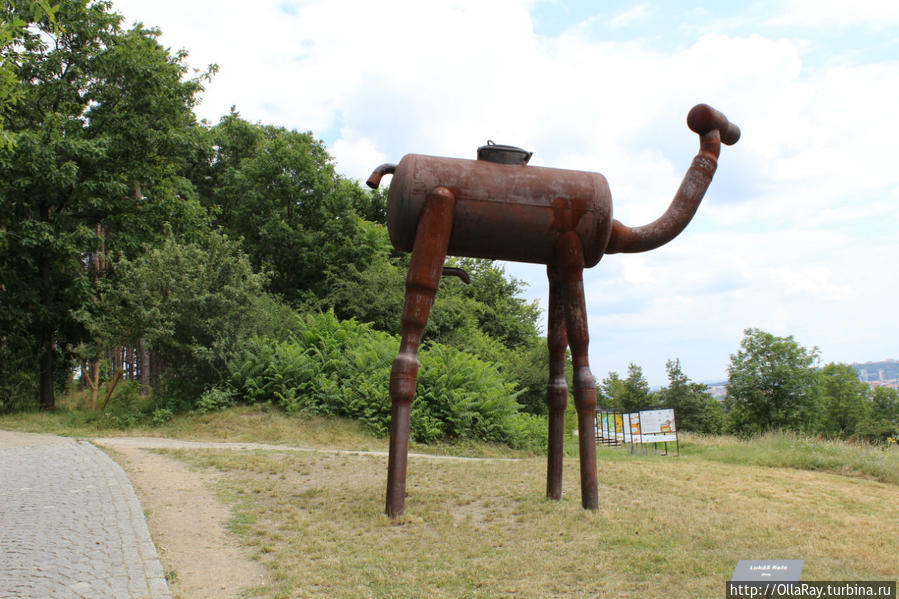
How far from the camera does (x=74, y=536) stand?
18.6ft

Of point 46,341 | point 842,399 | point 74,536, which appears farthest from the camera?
point 842,399

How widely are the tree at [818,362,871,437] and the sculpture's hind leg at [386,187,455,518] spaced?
4480 centimetres

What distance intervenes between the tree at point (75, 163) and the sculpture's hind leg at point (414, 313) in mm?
15511

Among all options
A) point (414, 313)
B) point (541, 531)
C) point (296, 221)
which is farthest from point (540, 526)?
point (296, 221)

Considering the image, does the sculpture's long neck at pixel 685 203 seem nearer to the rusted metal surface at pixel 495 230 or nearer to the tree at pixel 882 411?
the rusted metal surface at pixel 495 230


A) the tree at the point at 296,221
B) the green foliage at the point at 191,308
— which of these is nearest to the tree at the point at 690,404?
the tree at the point at 296,221

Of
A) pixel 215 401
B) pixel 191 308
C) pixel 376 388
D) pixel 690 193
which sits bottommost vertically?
pixel 215 401

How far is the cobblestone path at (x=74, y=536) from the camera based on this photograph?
4.38 m

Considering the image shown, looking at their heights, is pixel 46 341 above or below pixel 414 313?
above

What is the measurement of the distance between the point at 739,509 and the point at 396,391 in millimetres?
4093

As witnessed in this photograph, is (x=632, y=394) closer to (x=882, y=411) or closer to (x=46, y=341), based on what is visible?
(x=882, y=411)

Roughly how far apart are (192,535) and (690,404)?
47.6 meters

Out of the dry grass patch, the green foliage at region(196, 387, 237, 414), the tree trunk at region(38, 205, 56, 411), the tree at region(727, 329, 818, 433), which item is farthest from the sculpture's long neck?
the tree at region(727, 329, 818, 433)

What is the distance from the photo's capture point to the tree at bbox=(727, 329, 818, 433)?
41.2 m
